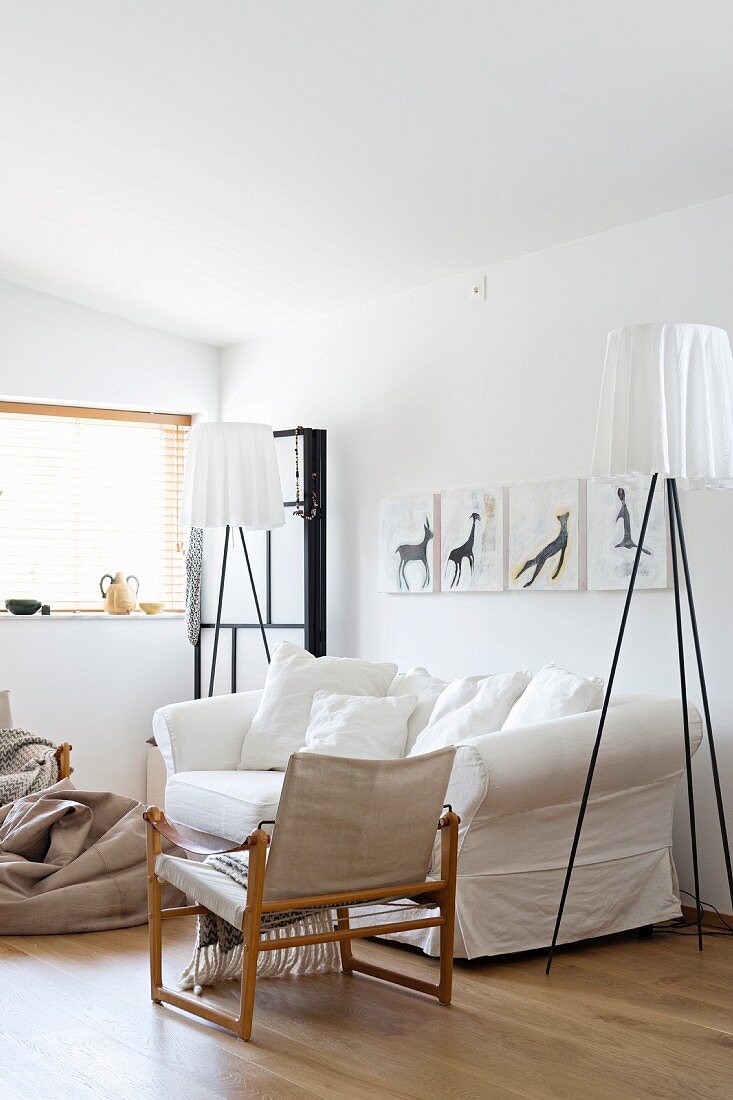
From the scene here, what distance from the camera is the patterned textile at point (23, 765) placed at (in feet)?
16.2

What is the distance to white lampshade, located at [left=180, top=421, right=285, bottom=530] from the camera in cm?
546

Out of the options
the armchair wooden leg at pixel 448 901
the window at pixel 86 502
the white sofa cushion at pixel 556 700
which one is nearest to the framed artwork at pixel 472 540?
the white sofa cushion at pixel 556 700

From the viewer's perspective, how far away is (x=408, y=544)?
5.52 metres

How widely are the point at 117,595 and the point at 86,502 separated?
577 mm

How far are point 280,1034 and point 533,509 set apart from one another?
253 centimetres

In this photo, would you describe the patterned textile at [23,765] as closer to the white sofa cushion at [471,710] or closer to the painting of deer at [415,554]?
the white sofa cushion at [471,710]

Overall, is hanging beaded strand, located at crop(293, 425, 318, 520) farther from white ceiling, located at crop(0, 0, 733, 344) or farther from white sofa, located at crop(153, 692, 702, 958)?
white sofa, located at crop(153, 692, 702, 958)

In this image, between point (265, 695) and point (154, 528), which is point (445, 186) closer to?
point (265, 695)

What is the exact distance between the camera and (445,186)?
4453 millimetres

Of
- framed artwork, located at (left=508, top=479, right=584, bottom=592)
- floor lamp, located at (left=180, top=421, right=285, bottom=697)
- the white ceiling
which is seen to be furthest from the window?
framed artwork, located at (left=508, top=479, right=584, bottom=592)

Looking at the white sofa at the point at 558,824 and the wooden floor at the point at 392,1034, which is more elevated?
the white sofa at the point at 558,824

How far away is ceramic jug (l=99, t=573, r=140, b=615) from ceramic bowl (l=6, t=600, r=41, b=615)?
0.47 m

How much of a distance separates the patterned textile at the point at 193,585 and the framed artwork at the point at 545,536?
227 centimetres

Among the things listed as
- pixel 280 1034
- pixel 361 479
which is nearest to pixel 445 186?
pixel 361 479
